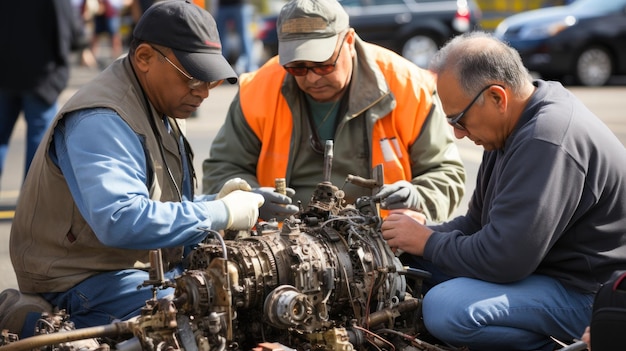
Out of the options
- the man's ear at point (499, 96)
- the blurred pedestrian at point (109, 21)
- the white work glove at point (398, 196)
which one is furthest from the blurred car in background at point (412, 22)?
the man's ear at point (499, 96)

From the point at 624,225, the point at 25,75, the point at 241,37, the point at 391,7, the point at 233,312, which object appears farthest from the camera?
the point at 391,7

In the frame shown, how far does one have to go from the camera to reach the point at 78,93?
175 inches

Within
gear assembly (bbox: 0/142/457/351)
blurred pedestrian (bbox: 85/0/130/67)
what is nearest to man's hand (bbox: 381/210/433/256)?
gear assembly (bbox: 0/142/457/351)

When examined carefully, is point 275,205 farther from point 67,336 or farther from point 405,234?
point 67,336

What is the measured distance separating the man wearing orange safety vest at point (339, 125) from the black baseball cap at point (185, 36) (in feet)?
3.45

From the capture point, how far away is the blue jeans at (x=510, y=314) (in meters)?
4.32

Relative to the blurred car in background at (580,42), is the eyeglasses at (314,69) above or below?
above

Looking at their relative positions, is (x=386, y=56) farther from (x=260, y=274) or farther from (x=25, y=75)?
(x=25, y=75)

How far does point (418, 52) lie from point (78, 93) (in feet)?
49.8

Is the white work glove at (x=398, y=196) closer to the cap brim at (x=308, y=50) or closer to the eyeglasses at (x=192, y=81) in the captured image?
the cap brim at (x=308, y=50)

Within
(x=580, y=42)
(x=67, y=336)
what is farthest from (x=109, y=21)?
(x=67, y=336)

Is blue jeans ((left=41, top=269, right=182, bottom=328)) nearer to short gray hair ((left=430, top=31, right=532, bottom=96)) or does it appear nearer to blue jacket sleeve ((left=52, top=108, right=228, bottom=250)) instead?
blue jacket sleeve ((left=52, top=108, right=228, bottom=250))

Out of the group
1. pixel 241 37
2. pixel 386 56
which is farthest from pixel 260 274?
pixel 241 37

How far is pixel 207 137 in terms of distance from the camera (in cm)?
1195
